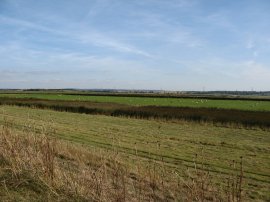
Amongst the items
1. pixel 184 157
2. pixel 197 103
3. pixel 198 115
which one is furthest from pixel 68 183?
pixel 197 103

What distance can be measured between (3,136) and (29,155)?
1596mm

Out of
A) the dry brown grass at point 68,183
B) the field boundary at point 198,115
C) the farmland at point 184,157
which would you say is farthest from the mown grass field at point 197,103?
the dry brown grass at point 68,183

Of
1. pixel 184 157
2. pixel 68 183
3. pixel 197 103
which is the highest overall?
pixel 68 183

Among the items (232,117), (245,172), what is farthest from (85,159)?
(232,117)

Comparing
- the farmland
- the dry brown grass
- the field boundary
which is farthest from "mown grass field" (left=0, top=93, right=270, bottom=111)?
the dry brown grass

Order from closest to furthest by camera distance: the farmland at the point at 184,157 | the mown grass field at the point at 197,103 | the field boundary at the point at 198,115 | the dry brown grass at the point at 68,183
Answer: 1. the dry brown grass at the point at 68,183
2. the farmland at the point at 184,157
3. the field boundary at the point at 198,115
4. the mown grass field at the point at 197,103

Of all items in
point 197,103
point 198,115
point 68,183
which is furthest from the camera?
point 197,103

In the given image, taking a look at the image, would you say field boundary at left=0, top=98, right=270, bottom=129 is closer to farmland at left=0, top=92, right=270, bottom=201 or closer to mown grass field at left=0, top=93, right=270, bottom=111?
farmland at left=0, top=92, right=270, bottom=201

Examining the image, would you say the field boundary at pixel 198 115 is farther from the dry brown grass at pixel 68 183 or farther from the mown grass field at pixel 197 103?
the dry brown grass at pixel 68 183

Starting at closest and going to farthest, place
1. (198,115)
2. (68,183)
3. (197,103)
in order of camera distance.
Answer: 1. (68,183)
2. (198,115)
3. (197,103)

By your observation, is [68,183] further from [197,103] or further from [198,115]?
[197,103]

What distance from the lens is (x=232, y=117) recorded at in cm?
4122

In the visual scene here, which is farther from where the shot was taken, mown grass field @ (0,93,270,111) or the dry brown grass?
mown grass field @ (0,93,270,111)

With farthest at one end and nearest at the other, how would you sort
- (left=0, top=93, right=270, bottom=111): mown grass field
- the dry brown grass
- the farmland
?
(left=0, top=93, right=270, bottom=111): mown grass field
the farmland
the dry brown grass
